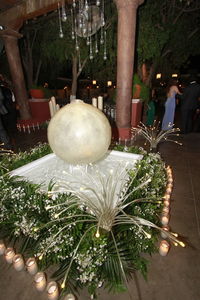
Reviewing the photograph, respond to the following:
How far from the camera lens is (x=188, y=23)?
8016 mm

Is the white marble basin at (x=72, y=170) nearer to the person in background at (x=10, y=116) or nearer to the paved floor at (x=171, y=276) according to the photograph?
the paved floor at (x=171, y=276)

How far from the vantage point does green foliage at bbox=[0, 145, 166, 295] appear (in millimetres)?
1605

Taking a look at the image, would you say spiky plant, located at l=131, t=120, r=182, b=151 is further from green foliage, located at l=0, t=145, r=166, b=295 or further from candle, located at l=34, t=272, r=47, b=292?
candle, located at l=34, t=272, r=47, b=292

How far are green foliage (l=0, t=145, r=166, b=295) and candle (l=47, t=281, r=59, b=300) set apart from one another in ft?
0.35

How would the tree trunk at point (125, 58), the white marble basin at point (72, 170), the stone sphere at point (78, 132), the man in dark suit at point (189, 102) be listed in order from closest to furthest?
1. the stone sphere at point (78, 132)
2. the white marble basin at point (72, 170)
3. the tree trunk at point (125, 58)
4. the man in dark suit at point (189, 102)

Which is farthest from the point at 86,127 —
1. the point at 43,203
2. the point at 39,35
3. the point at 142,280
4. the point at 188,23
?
the point at 39,35

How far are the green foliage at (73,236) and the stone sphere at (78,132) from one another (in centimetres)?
49

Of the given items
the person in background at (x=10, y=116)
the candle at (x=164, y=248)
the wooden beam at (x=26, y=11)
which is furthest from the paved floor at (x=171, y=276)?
the wooden beam at (x=26, y=11)

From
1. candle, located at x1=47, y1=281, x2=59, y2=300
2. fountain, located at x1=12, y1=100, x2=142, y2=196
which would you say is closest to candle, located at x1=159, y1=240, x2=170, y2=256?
fountain, located at x1=12, y1=100, x2=142, y2=196

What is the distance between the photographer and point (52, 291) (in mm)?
1488

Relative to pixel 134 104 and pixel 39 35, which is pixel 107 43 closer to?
pixel 134 104

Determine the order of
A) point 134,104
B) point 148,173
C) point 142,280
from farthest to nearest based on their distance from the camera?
point 134,104
point 148,173
point 142,280

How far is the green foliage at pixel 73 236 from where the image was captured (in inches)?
63.2

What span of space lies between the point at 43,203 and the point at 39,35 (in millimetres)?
9744
